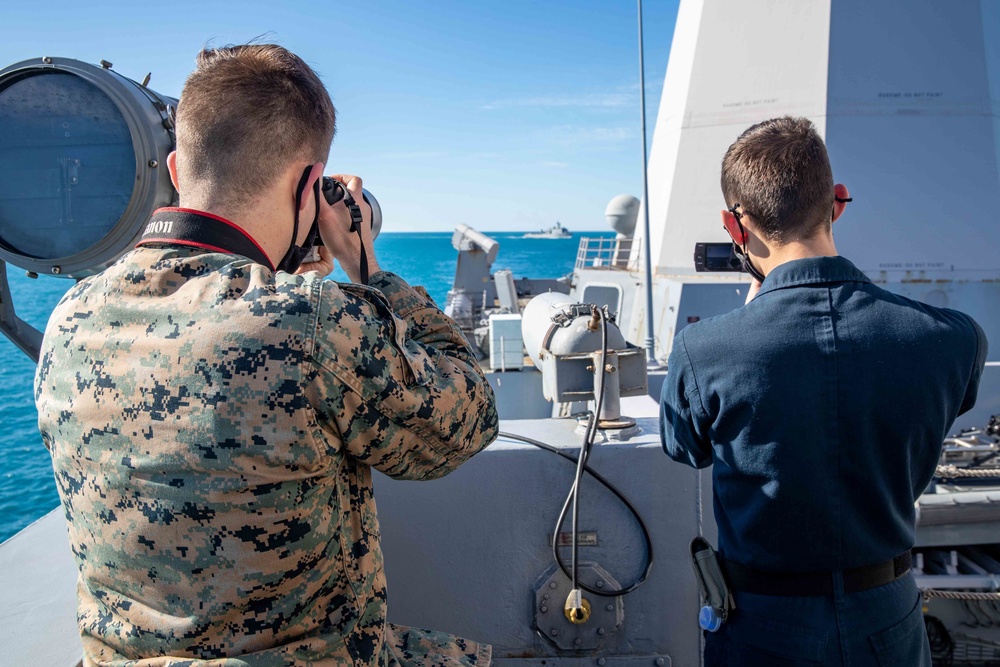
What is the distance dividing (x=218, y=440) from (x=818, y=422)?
4.07ft

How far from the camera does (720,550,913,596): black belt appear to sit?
1.57 m

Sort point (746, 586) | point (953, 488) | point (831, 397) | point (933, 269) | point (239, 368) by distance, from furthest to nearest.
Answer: point (933, 269) < point (953, 488) < point (746, 586) < point (831, 397) < point (239, 368)

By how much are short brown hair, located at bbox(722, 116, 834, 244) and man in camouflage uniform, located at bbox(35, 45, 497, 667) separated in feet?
2.93

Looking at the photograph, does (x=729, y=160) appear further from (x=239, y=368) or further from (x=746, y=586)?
(x=239, y=368)

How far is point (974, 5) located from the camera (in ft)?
24.1

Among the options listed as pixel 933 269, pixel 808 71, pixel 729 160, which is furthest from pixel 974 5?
pixel 729 160

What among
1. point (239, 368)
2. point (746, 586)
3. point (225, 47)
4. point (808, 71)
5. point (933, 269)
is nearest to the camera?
point (239, 368)

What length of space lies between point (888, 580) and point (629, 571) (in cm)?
87

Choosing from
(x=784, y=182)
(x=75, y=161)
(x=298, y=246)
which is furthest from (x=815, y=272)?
(x=75, y=161)

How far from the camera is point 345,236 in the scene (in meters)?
1.46

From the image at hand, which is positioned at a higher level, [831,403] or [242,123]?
[242,123]

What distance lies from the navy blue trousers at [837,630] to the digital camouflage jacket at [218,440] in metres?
0.96

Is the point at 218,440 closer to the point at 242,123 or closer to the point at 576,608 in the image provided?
the point at 242,123

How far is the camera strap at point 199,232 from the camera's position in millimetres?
1230
